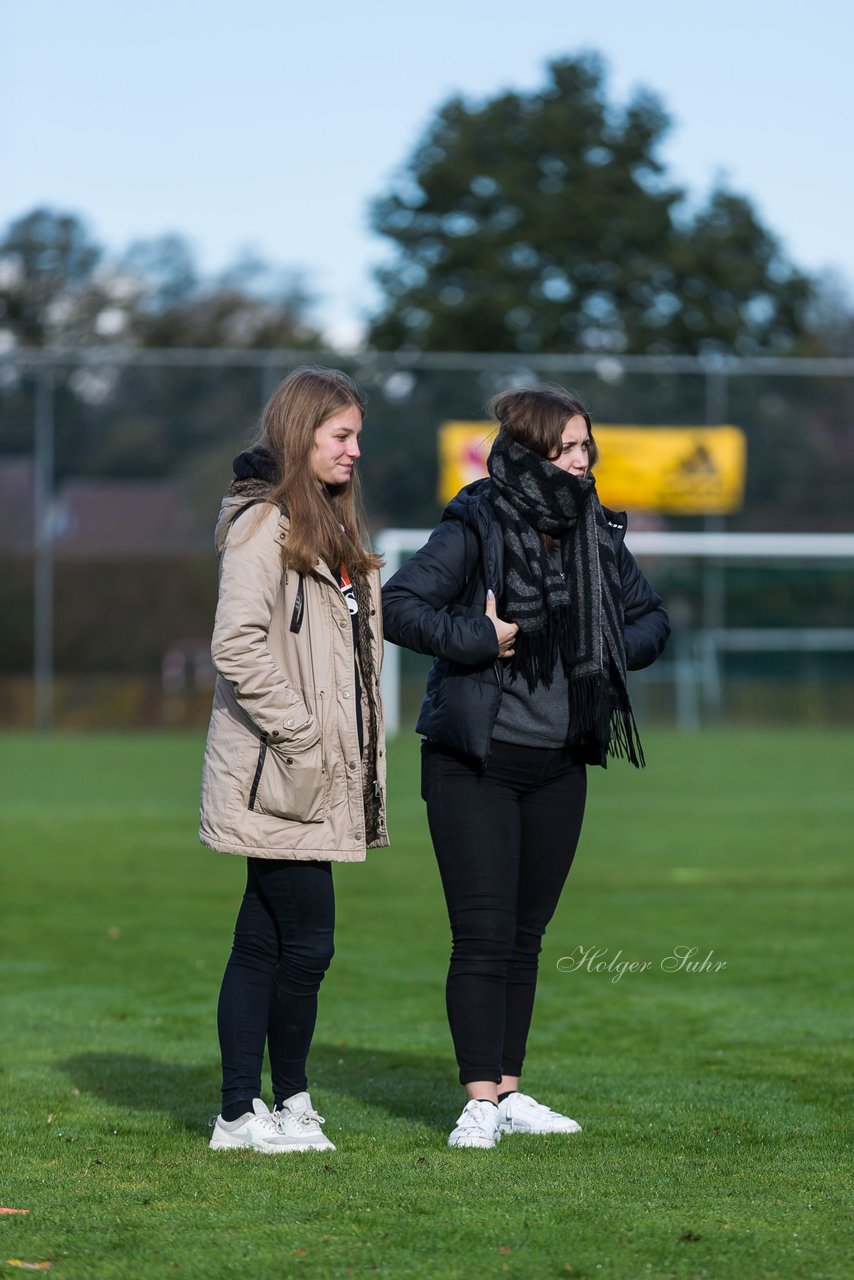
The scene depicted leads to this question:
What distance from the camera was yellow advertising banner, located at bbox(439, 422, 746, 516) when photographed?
27.1m

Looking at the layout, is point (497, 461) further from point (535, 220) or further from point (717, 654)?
point (535, 220)

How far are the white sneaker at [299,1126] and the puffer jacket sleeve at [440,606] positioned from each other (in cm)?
109

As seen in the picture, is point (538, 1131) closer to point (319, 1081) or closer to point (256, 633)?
point (319, 1081)

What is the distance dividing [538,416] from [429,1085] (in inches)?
79.1

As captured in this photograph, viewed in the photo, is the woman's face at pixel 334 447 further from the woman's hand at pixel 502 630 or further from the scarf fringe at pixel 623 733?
the scarf fringe at pixel 623 733

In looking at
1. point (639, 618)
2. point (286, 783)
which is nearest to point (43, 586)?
point (639, 618)

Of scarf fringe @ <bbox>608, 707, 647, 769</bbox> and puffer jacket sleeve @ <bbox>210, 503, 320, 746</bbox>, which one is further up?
puffer jacket sleeve @ <bbox>210, 503, 320, 746</bbox>

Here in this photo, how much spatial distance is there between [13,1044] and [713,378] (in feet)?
76.7

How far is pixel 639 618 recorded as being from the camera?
4.89m

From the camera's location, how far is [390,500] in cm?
2677
